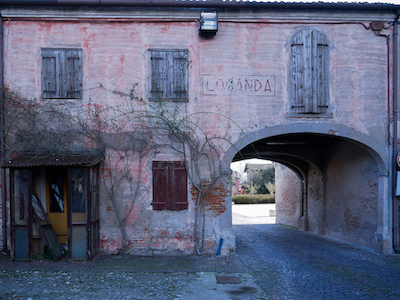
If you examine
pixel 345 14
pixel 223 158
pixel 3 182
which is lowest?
pixel 3 182

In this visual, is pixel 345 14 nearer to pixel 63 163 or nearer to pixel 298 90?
pixel 298 90

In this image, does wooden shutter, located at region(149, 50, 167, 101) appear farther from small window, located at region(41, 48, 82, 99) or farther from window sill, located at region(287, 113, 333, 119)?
window sill, located at region(287, 113, 333, 119)

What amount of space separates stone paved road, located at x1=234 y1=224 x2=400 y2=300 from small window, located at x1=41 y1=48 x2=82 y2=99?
590cm

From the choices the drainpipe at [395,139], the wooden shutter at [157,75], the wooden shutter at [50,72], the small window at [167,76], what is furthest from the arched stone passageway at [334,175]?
the wooden shutter at [50,72]

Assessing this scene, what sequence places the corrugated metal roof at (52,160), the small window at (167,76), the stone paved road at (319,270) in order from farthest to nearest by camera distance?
the small window at (167,76), the corrugated metal roof at (52,160), the stone paved road at (319,270)

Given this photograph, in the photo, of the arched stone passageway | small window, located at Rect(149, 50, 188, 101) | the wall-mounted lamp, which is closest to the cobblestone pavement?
the arched stone passageway

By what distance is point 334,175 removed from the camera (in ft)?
37.0

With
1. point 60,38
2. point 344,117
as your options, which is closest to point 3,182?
point 60,38

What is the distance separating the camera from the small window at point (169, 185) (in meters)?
8.28

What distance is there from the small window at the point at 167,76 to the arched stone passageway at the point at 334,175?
1.98 m

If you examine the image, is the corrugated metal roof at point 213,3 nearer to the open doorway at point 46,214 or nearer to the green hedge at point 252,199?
the open doorway at point 46,214

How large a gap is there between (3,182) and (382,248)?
9.59 metres

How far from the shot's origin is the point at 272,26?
28.1 feet

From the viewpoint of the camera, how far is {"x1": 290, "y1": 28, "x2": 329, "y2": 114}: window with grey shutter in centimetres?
848
